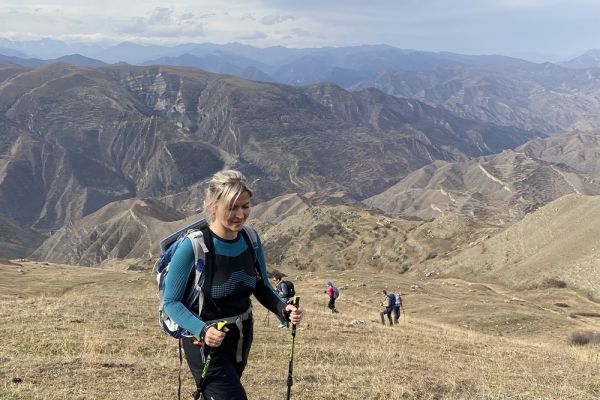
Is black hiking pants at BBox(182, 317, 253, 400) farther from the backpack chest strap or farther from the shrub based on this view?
the shrub

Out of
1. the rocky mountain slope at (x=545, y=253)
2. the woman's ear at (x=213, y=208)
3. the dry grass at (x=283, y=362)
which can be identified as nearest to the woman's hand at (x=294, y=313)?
the woman's ear at (x=213, y=208)

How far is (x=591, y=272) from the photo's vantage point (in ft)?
182

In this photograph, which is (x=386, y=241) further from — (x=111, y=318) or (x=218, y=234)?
(x=218, y=234)

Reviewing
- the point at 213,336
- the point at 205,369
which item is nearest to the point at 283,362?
the point at 205,369

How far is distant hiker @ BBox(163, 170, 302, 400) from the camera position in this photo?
540 centimetres

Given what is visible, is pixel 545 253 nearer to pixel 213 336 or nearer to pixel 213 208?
pixel 213 208

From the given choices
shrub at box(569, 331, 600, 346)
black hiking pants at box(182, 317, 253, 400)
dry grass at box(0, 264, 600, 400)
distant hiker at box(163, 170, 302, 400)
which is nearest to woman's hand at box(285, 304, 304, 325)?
distant hiker at box(163, 170, 302, 400)

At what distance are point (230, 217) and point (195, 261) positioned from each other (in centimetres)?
61

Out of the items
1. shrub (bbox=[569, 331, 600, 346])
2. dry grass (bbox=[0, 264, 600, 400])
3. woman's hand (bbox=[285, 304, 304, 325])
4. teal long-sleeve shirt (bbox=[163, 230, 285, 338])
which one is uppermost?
teal long-sleeve shirt (bbox=[163, 230, 285, 338])

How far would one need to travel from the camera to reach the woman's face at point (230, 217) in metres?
5.64

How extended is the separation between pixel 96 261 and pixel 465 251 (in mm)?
106266

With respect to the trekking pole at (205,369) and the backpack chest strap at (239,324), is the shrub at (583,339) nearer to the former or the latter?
the backpack chest strap at (239,324)

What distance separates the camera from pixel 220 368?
18.1 ft

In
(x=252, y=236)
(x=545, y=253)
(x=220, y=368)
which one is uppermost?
(x=252, y=236)
